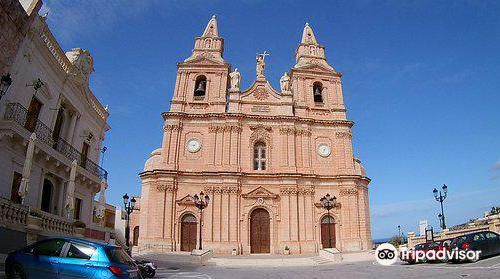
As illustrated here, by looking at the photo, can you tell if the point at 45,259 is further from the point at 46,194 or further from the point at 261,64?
the point at 261,64

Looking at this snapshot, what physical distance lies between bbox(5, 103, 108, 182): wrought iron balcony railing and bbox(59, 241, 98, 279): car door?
23.2ft

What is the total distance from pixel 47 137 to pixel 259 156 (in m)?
21.1

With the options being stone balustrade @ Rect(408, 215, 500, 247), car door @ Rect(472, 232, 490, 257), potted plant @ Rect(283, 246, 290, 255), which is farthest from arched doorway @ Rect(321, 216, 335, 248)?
car door @ Rect(472, 232, 490, 257)

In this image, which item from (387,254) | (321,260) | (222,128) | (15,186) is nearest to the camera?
(15,186)

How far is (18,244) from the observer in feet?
34.4

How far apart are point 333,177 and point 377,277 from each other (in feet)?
67.3

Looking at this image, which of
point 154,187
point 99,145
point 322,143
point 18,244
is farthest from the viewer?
point 322,143

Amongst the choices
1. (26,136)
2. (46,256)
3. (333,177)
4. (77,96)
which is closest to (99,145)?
(77,96)

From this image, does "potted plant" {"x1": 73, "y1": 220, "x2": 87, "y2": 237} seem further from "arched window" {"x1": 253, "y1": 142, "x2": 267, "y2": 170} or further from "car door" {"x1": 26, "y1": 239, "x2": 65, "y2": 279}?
"arched window" {"x1": 253, "y1": 142, "x2": 267, "y2": 170}

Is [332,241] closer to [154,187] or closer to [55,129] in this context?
[154,187]

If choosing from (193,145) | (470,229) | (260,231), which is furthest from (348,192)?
(193,145)

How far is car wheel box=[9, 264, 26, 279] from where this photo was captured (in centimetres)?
757

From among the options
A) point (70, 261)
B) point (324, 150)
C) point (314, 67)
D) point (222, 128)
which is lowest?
point (70, 261)

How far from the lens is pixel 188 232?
3095 cm
